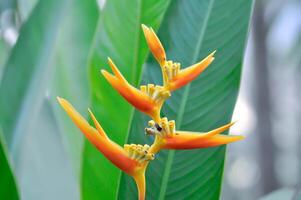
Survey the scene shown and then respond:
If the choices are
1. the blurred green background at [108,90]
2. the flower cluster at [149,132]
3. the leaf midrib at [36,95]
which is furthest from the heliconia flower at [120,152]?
the leaf midrib at [36,95]

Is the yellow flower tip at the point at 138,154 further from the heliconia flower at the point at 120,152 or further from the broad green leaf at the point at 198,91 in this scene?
the broad green leaf at the point at 198,91

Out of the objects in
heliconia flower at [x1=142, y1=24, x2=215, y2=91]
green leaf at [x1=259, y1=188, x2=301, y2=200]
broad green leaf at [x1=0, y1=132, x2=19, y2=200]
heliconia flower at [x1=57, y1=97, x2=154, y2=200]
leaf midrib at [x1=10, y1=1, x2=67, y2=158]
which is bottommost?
broad green leaf at [x1=0, y1=132, x2=19, y2=200]

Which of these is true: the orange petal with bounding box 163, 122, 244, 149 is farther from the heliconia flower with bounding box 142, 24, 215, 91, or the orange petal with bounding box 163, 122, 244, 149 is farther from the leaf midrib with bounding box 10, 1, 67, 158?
the leaf midrib with bounding box 10, 1, 67, 158

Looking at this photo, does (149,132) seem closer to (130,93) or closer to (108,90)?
(130,93)

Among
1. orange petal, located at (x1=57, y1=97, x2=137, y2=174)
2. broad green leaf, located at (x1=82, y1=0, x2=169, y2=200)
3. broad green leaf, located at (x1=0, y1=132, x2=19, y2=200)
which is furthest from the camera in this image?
broad green leaf, located at (x1=82, y1=0, x2=169, y2=200)

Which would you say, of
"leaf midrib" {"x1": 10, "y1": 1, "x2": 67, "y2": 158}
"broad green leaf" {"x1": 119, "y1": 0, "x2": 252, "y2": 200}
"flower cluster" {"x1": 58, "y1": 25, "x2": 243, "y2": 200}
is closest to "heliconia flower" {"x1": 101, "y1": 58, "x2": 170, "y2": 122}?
"flower cluster" {"x1": 58, "y1": 25, "x2": 243, "y2": 200}

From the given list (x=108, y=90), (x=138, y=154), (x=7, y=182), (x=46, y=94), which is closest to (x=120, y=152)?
(x=138, y=154)
